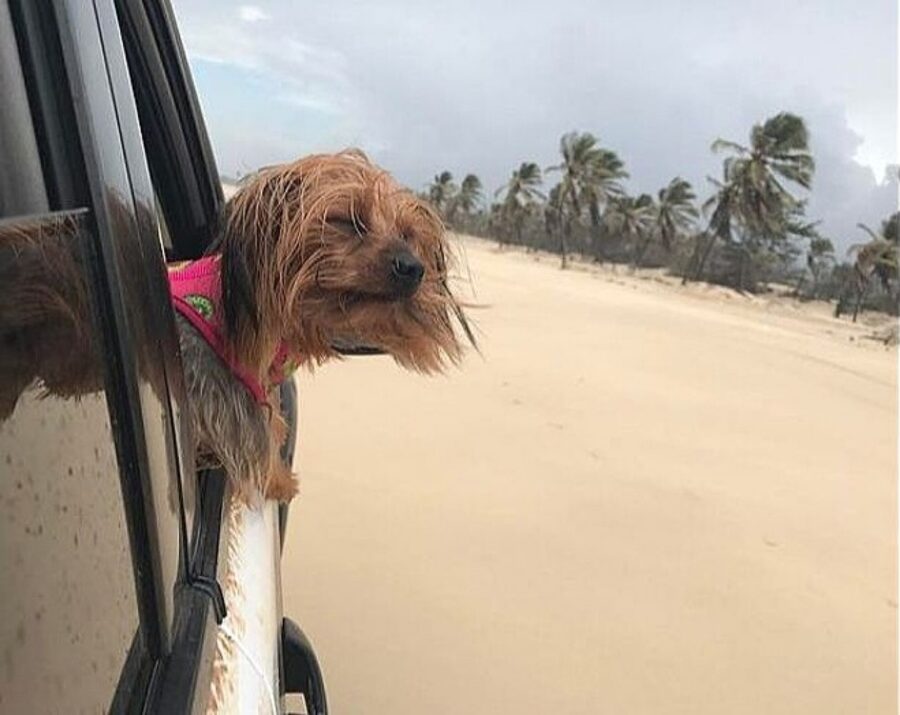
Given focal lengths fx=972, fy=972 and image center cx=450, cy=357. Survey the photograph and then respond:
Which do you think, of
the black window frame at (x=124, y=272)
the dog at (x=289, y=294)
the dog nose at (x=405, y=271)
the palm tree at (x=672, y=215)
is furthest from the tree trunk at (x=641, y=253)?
the black window frame at (x=124, y=272)

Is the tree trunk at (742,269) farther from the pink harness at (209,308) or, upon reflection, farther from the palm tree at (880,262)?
the pink harness at (209,308)

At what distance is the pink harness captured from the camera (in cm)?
206

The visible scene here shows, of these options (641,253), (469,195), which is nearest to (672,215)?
(641,253)

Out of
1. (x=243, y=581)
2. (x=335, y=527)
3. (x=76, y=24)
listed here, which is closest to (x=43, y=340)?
(x=76, y=24)

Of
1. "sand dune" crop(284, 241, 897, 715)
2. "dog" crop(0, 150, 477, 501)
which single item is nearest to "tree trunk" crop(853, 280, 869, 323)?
"sand dune" crop(284, 241, 897, 715)

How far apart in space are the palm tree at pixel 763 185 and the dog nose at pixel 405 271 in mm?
43969

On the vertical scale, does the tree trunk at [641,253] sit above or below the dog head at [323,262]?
below

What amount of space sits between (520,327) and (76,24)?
1020 centimetres

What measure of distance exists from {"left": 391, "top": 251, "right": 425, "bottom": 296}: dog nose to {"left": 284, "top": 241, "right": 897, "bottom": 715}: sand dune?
2.92 feet

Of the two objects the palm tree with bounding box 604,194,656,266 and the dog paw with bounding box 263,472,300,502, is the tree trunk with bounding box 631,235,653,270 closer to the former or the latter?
the palm tree with bounding box 604,194,656,266

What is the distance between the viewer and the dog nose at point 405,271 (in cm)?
221

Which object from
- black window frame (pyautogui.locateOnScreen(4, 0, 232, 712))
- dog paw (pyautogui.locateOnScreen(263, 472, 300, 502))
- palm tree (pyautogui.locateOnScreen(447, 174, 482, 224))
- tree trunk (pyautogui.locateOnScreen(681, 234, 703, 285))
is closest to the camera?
black window frame (pyautogui.locateOnScreen(4, 0, 232, 712))

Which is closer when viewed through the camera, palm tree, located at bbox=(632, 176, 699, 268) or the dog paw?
the dog paw

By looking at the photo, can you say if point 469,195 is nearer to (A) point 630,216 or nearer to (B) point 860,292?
(A) point 630,216
